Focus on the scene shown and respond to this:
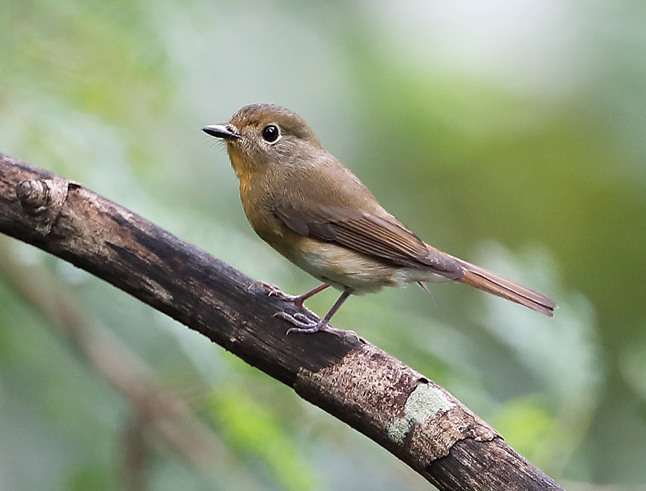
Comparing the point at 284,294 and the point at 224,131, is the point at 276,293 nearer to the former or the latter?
the point at 284,294

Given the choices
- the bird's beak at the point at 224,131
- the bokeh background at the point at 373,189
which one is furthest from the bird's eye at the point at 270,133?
the bokeh background at the point at 373,189

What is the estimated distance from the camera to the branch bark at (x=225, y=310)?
256 cm

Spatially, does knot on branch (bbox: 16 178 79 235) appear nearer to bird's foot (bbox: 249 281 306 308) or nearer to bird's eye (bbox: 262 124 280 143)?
bird's foot (bbox: 249 281 306 308)

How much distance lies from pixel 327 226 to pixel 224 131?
1.87ft

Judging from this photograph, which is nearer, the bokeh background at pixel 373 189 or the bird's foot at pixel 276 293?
the bird's foot at pixel 276 293

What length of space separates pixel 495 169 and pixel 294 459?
334 centimetres

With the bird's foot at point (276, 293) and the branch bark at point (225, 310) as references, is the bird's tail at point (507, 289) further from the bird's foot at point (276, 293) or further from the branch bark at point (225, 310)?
the branch bark at point (225, 310)

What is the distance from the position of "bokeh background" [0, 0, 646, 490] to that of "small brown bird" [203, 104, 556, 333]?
0.41 feet

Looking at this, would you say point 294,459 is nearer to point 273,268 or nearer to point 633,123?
point 273,268

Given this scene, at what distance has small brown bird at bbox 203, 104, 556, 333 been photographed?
337cm

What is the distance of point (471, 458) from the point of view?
8.02 feet

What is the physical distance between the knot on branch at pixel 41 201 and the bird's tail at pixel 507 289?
1.41 m

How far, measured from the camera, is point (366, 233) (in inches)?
137

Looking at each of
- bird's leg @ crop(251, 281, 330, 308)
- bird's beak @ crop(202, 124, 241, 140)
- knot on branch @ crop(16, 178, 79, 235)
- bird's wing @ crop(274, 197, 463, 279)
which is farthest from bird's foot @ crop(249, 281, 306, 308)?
bird's beak @ crop(202, 124, 241, 140)
